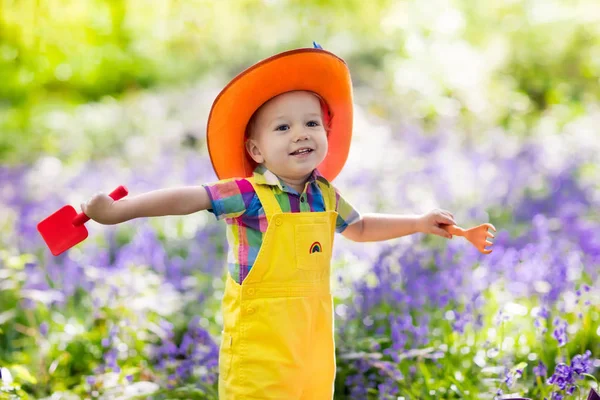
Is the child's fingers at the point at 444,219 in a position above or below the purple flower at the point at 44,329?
above

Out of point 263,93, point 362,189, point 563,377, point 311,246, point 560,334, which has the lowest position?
point 563,377

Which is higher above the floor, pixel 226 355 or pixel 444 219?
pixel 444 219

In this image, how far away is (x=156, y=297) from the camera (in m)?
3.53

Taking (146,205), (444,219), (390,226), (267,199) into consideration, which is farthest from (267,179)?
(444,219)

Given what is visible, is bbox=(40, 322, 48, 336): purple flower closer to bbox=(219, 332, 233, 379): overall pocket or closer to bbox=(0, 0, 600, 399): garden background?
bbox=(0, 0, 600, 399): garden background

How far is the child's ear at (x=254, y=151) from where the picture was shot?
2.29 metres

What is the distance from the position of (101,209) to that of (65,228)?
0.14m

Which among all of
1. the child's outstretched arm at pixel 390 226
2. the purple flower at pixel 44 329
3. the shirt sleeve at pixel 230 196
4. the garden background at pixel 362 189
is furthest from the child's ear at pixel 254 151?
the purple flower at pixel 44 329

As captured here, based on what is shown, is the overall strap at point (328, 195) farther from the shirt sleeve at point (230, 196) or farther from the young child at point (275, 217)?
the shirt sleeve at point (230, 196)

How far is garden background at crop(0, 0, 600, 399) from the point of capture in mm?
2936

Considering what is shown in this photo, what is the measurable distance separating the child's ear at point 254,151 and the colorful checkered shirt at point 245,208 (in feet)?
0.09

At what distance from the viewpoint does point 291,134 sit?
2191mm

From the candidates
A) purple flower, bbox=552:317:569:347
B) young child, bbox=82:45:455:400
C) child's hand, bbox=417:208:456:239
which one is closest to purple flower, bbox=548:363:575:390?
purple flower, bbox=552:317:569:347

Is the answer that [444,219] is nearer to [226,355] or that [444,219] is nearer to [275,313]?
[275,313]
